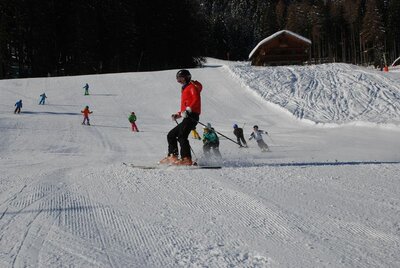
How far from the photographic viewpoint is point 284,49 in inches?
2007

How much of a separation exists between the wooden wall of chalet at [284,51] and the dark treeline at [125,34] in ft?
35.3

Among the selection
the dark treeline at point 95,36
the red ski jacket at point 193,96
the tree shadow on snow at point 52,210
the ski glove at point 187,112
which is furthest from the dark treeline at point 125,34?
the tree shadow on snow at point 52,210

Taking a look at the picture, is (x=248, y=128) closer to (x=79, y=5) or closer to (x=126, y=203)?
(x=126, y=203)

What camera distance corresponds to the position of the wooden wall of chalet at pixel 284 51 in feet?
165

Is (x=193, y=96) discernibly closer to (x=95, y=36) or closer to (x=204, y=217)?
(x=204, y=217)

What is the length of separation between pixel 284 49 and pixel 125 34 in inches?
991

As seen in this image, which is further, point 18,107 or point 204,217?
point 18,107

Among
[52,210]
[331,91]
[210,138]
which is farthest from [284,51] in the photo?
[52,210]

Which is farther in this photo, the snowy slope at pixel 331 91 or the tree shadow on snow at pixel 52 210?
the snowy slope at pixel 331 91

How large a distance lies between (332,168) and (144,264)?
14.4 feet

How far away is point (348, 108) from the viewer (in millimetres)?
25656

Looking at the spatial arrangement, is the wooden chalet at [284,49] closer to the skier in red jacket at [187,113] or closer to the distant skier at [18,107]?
the distant skier at [18,107]

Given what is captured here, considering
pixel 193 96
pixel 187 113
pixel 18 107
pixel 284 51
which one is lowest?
pixel 187 113

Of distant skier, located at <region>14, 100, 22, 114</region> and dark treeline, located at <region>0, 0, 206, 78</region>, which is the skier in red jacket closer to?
distant skier, located at <region>14, 100, 22, 114</region>
